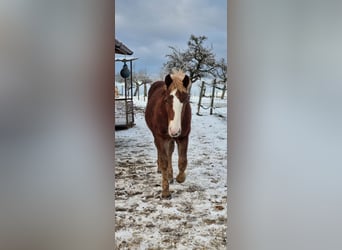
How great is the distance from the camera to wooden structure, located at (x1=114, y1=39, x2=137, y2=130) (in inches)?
52.0

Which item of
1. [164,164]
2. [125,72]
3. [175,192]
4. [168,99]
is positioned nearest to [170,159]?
[164,164]

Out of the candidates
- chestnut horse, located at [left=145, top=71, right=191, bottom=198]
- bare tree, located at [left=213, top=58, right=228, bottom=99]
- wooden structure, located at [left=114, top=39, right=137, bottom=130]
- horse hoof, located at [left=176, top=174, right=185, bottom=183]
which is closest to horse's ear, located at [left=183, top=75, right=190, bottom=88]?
chestnut horse, located at [left=145, top=71, right=191, bottom=198]

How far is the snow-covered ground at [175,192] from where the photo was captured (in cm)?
131

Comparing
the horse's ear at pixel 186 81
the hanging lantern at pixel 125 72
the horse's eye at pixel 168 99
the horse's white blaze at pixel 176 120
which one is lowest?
the horse's white blaze at pixel 176 120

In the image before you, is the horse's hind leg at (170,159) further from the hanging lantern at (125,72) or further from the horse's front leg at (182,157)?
the hanging lantern at (125,72)

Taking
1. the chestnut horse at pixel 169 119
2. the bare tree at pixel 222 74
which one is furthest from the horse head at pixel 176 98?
the bare tree at pixel 222 74

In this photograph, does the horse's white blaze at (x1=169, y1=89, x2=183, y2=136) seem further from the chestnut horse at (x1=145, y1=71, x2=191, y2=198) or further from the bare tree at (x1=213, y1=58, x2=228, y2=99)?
the bare tree at (x1=213, y1=58, x2=228, y2=99)

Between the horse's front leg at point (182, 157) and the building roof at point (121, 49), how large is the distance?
1.49 feet

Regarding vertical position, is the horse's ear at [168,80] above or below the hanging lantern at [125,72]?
below

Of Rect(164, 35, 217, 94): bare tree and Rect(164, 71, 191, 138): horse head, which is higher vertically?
Rect(164, 35, 217, 94): bare tree

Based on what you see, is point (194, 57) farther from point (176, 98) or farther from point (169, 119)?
point (169, 119)
